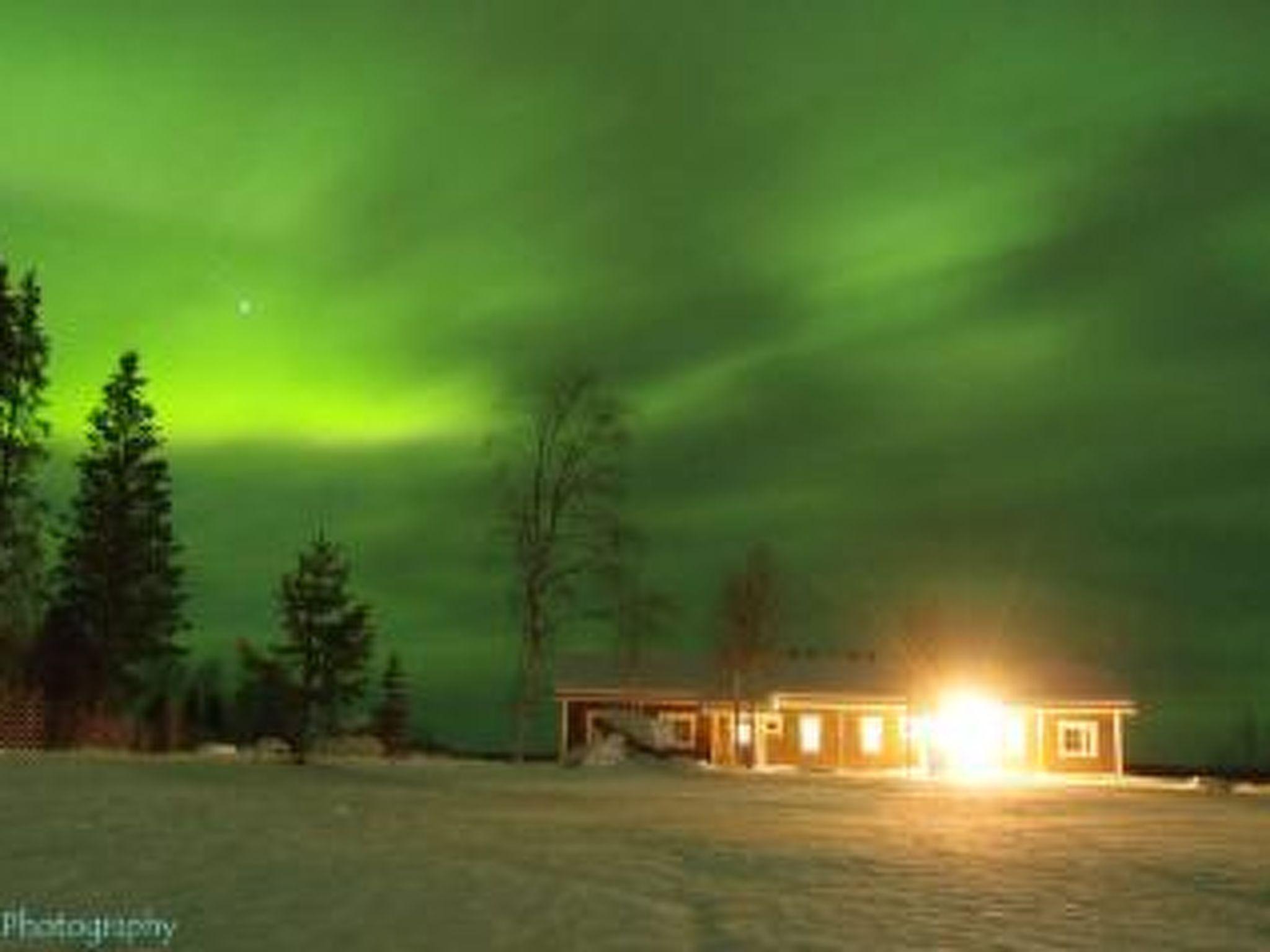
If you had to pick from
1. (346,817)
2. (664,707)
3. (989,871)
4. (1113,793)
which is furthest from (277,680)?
(989,871)

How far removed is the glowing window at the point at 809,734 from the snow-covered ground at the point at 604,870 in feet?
144

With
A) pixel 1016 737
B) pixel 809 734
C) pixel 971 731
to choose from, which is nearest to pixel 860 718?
pixel 809 734

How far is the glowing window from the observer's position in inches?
3145

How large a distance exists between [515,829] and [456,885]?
7756 millimetres

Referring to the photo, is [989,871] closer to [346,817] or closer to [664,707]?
[346,817]

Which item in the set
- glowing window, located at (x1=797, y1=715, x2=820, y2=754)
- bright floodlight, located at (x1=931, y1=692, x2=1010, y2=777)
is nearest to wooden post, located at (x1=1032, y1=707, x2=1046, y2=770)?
bright floodlight, located at (x1=931, y1=692, x2=1010, y2=777)

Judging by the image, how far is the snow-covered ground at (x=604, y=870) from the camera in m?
15.6

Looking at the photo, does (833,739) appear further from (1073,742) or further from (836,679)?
(1073,742)

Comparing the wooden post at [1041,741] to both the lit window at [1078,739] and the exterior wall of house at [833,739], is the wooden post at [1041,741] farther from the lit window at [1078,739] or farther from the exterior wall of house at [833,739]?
the exterior wall of house at [833,739]

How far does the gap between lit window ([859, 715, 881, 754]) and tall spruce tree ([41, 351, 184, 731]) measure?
29.7 metres

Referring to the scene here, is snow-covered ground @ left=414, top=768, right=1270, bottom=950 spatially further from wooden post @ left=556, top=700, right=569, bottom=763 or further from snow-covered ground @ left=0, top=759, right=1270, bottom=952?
wooden post @ left=556, top=700, right=569, bottom=763

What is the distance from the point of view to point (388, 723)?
4060 inches

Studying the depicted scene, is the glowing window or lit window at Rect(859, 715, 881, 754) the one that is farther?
lit window at Rect(859, 715, 881, 754)

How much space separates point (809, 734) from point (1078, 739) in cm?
1167
